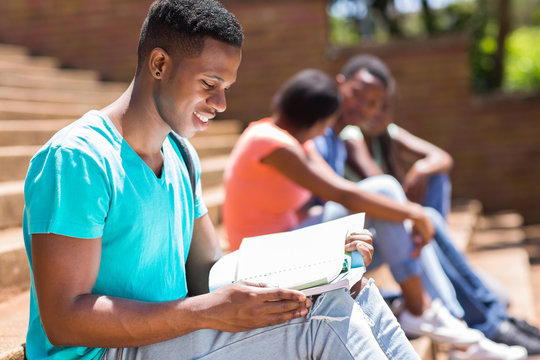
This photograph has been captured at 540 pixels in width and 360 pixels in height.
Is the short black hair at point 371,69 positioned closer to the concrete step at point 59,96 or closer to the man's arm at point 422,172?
the man's arm at point 422,172

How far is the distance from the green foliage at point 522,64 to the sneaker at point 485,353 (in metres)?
5.65

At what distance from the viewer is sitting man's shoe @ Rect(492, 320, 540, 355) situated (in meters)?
3.22

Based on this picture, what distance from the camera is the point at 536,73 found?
28.3 ft

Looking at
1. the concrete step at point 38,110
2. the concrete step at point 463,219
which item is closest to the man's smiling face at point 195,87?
the concrete step at point 38,110

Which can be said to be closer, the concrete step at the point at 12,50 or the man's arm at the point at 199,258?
the man's arm at the point at 199,258

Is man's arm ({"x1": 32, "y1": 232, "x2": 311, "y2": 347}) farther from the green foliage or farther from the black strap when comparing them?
→ the green foliage

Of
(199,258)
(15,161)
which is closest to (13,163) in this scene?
(15,161)

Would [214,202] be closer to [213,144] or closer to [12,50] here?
[213,144]

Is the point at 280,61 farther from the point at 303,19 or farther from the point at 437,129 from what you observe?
the point at 437,129

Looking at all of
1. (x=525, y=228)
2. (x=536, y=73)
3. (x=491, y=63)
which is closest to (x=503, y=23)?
(x=491, y=63)

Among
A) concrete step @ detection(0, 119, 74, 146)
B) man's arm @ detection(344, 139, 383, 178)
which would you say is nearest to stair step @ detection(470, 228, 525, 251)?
man's arm @ detection(344, 139, 383, 178)

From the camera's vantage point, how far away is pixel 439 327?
2.91 metres

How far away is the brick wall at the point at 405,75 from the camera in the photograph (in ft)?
22.3

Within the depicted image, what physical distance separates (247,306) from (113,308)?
1.02 feet
